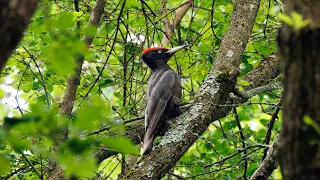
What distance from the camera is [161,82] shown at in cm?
671

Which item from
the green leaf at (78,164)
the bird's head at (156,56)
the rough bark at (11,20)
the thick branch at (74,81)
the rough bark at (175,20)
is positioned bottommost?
the green leaf at (78,164)

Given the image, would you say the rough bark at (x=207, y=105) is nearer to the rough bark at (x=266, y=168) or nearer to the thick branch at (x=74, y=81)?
the rough bark at (x=266, y=168)

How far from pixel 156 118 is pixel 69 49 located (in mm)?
4017

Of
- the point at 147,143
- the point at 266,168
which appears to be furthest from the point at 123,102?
the point at 266,168

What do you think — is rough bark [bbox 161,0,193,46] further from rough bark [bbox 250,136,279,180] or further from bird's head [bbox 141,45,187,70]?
rough bark [bbox 250,136,279,180]

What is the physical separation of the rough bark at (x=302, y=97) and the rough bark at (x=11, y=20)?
0.81 meters

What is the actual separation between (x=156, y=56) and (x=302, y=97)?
560 centimetres

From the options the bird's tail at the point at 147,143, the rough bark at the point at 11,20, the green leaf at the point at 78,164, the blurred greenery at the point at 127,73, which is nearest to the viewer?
the rough bark at the point at 11,20

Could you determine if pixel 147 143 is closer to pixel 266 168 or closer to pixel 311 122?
pixel 266 168

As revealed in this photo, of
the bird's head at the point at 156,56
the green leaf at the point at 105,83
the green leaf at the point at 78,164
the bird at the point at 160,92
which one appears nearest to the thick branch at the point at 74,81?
the bird at the point at 160,92

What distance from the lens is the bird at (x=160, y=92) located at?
19.1ft

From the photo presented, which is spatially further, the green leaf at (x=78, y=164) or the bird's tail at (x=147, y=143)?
the bird's tail at (x=147, y=143)

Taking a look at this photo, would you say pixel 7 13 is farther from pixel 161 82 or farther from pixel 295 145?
pixel 161 82

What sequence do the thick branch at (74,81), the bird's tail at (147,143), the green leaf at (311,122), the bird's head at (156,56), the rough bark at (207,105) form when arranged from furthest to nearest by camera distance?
the bird's head at (156,56) < the bird's tail at (147,143) < the thick branch at (74,81) < the rough bark at (207,105) < the green leaf at (311,122)
